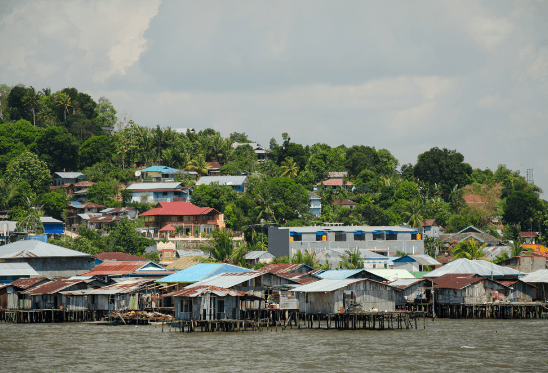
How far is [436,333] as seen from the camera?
166 feet

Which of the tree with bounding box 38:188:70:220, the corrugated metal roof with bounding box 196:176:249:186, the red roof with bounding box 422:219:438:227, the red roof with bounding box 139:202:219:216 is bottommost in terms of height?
the red roof with bounding box 422:219:438:227

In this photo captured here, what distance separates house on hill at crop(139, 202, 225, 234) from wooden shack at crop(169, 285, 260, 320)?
2064 inches

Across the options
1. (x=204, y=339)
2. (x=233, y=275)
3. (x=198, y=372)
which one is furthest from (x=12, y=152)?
(x=198, y=372)

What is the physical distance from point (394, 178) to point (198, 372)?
9604 cm

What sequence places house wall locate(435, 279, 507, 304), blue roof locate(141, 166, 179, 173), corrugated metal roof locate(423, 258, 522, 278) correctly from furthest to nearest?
blue roof locate(141, 166, 179, 173), corrugated metal roof locate(423, 258, 522, 278), house wall locate(435, 279, 507, 304)

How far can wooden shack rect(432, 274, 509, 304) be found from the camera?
205ft

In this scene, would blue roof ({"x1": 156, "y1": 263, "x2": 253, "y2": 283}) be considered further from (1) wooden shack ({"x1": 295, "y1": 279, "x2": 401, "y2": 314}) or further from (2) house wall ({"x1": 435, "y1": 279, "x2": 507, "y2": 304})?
(2) house wall ({"x1": 435, "y1": 279, "x2": 507, "y2": 304})

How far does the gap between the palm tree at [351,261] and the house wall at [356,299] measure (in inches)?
890

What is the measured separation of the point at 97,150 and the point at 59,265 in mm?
51210

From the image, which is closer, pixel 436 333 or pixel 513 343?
pixel 513 343

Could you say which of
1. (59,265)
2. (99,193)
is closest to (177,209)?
(99,193)

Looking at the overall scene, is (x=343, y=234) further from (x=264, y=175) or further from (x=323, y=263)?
(x=264, y=175)

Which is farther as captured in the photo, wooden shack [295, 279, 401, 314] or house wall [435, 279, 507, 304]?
house wall [435, 279, 507, 304]

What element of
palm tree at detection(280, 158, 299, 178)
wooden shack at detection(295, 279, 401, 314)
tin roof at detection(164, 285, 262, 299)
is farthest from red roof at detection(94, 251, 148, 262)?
palm tree at detection(280, 158, 299, 178)
